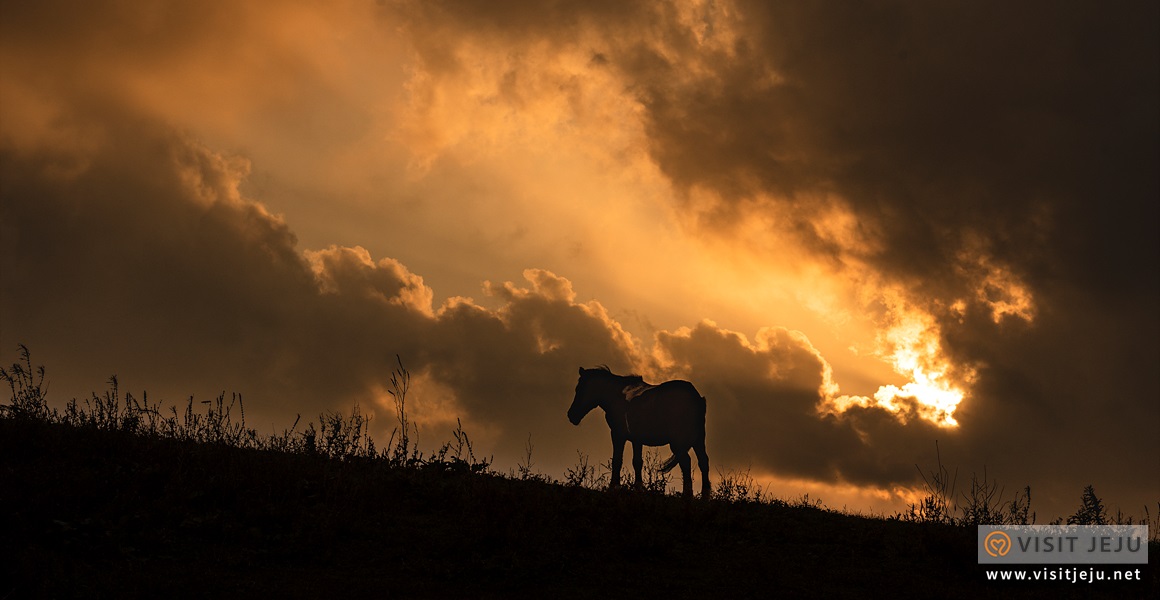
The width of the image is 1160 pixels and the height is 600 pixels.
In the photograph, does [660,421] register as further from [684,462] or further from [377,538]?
[377,538]

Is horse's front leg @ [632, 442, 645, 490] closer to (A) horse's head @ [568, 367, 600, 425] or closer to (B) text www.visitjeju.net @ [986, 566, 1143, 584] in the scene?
(A) horse's head @ [568, 367, 600, 425]

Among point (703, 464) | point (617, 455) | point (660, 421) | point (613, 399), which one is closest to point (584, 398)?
point (613, 399)

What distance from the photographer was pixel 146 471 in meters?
12.3

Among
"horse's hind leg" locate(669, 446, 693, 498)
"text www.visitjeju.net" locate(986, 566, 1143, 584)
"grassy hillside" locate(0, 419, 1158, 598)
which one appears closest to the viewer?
"grassy hillside" locate(0, 419, 1158, 598)

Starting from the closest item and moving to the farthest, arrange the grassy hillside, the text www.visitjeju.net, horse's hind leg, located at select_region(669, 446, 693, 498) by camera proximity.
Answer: the grassy hillside < the text www.visitjeju.net < horse's hind leg, located at select_region(669, 446, 693, 498)

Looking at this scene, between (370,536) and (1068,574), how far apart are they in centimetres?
935

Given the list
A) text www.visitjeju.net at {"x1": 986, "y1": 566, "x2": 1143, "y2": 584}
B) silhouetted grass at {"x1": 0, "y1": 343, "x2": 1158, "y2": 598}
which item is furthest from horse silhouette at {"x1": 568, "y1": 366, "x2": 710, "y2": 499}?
text www.visitjeju.net at {"x1": 986, "y1": 566, "x2": 1143, "y2": 584}

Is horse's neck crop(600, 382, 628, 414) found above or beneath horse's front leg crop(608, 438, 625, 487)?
above

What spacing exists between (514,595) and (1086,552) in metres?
8.54

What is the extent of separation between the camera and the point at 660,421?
21078 millimetres

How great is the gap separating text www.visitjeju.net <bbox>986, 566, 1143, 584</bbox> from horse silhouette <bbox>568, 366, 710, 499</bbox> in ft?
29.0

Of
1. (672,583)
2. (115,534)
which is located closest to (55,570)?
(115,534)

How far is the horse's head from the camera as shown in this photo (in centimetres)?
2302

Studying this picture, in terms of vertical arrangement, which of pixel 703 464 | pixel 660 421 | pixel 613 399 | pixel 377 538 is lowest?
pixel 377 538
